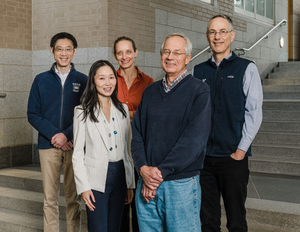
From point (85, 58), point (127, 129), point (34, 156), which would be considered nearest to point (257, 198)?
point (127, 129)

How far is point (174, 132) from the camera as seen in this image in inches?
86.4

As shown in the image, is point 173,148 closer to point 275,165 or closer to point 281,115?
point 275,165

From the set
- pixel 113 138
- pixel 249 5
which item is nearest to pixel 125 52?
pixel 113 138

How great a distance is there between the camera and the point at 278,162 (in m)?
5.36

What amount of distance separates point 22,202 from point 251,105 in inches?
135

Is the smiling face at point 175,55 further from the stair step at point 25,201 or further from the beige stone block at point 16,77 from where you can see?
the beige stone block at point 16,77

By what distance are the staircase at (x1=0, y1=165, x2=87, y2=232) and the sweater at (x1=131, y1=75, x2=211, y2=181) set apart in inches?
94.2

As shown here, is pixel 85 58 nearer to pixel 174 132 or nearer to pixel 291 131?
pixel 291 131

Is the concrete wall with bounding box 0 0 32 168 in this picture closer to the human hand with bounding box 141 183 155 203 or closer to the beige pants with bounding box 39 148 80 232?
the beige pants with bounding box 39 148 80 232

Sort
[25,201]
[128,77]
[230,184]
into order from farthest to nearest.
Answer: [25,201] → [128,77] → [230,184]

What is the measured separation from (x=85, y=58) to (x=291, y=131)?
3486mm

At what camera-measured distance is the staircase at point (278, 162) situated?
385 centimetres

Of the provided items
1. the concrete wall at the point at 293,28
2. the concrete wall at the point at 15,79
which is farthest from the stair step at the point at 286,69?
the concrete wall at the point at 15,79

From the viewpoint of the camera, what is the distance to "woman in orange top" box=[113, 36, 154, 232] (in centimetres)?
316
